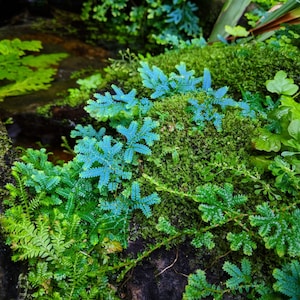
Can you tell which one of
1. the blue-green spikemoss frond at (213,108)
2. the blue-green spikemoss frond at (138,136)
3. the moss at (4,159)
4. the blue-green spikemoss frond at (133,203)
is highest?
the blue-green spikemoss frond at (213,108)

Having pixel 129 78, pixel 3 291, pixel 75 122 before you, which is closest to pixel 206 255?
pixel 3 291

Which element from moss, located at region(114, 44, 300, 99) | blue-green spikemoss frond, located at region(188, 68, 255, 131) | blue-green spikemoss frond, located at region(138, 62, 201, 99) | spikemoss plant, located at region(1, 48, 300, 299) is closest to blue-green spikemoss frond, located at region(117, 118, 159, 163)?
spikemoss plant, located at region(1, 48, 300, 299)

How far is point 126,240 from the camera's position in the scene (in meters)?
1.87

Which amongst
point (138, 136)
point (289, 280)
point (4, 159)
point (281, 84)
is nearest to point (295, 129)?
point (281, 84)

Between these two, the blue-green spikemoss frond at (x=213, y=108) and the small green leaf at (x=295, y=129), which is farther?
the blue-green spikemoss frond at (x=213, y=108)

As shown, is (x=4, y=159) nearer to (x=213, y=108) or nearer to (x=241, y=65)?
(x=213, y=108)

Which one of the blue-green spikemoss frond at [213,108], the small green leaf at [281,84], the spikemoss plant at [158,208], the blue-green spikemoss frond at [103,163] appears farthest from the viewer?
the small green leaf at [281,84]

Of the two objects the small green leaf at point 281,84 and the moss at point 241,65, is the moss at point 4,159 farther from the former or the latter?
the small green leaf at point 281,84

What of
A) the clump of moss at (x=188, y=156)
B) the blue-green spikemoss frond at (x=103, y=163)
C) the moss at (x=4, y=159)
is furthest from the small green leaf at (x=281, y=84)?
the moss at (x=4, y=159)

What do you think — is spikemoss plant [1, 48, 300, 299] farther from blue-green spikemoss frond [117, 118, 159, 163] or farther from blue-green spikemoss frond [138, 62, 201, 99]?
blue-green spikemoss frond [138, 62, 201, 99]

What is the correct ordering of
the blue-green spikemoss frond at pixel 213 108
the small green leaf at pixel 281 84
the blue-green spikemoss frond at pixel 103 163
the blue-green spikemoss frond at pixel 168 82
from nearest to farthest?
1. the blue-green spikemoss frond at pixel 103 163
2. the blue-green spikemoss frond at pixel 213 108
3. the small green leaf at pixel 281 84
4. the blue-green spikemoss frond at pixel 168 82

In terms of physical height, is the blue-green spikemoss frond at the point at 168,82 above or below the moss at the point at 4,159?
above

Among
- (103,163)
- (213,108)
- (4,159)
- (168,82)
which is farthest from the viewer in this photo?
(168,82)

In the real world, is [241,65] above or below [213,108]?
above
